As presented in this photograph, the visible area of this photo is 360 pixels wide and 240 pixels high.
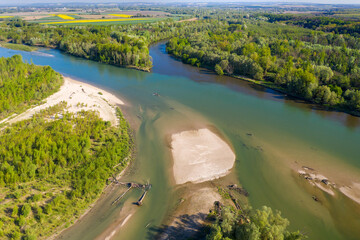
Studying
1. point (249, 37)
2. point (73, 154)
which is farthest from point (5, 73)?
point (249, 37)

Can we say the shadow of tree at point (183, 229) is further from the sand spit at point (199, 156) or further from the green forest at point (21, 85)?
the green forest at point (21, 85)

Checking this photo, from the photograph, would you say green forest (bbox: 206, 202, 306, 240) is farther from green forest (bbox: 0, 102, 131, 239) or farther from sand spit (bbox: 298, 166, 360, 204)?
green forest (bbox: 0, 102, 131, 239)

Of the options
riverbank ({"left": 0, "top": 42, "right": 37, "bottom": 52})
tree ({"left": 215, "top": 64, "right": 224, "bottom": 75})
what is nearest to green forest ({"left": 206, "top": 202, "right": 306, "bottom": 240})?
tree ({"left": 215, "top": 64, "right": 224, "bottom": 75})

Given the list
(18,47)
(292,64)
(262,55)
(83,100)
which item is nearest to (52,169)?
(83,100)

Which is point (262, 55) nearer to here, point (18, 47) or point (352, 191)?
point (352, 191)

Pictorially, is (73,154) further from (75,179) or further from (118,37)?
(118,37)

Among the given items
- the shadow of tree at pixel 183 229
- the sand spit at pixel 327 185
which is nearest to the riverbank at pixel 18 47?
the shadow of tree at pixel 183 229
